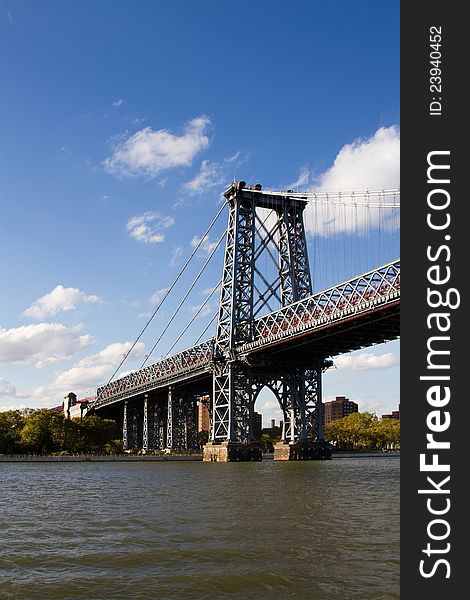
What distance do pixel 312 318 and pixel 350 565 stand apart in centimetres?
6575

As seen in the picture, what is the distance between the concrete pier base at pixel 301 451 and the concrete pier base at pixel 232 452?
311cm

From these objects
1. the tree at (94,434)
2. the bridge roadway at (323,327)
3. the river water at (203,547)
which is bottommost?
the tree at (94,434)

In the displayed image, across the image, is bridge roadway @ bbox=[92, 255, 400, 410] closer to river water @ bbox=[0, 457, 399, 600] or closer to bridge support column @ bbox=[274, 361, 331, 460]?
bridge support column @ bbox=[274, 361, 331, 460]

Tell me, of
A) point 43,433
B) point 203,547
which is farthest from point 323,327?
point 43,433

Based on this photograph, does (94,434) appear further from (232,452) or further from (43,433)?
(232,452)

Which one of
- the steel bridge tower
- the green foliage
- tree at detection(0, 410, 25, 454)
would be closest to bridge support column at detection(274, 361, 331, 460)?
the steel bridge tower

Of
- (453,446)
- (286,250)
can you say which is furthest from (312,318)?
(453,446)

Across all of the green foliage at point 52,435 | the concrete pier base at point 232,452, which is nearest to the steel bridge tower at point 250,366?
the concrete pier base at point 232,452

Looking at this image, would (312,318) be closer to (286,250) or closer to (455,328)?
(286,250)

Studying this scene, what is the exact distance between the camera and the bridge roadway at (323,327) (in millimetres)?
73312

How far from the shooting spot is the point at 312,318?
84.2 meters

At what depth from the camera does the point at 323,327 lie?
79.4m

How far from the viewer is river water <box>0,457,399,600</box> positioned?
16797 millimetres

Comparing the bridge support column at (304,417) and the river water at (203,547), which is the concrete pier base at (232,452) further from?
the river water at (203,547)
